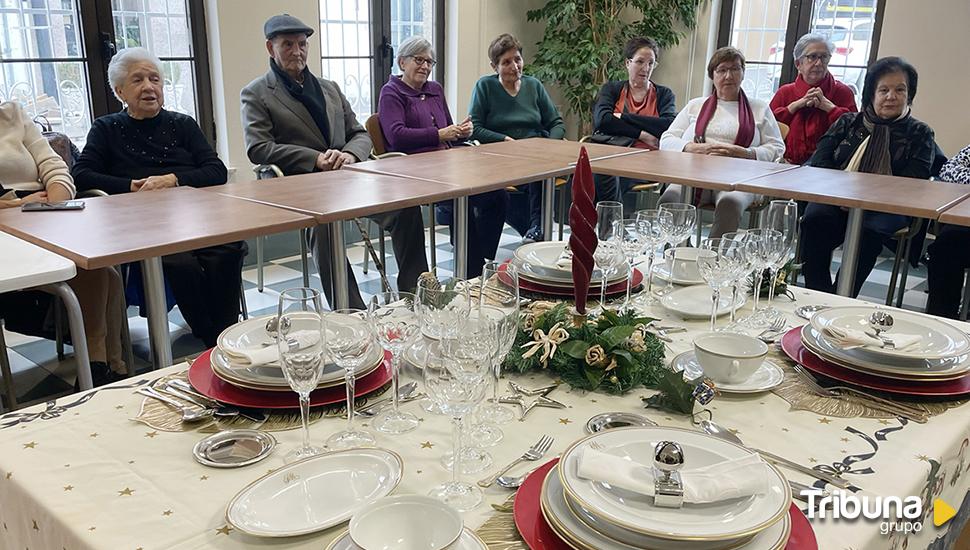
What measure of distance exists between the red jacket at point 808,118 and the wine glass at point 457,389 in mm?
4042

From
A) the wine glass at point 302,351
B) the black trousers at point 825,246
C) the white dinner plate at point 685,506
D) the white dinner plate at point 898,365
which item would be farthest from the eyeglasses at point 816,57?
the wine glass at point 302,351

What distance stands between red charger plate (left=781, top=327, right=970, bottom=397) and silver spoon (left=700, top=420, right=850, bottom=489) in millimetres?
292

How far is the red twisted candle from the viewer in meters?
1.32

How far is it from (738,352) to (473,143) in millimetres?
3584

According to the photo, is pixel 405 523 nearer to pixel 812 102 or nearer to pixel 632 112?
pixel 812 102

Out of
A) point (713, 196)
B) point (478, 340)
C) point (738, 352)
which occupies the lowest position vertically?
point (713, 196)

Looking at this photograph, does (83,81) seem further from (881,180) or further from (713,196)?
(881,180)

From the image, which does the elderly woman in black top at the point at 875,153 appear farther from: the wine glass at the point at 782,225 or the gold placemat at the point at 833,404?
the gold placemat at the point at 833,404

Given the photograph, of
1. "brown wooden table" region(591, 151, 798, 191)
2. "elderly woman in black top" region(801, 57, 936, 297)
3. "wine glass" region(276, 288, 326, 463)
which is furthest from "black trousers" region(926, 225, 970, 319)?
"wine glass" region(276, 288, 326, 463)

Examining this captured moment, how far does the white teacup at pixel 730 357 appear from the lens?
3.95ft

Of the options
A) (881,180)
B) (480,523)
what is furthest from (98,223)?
(881,180)

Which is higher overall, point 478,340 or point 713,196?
point 478,340

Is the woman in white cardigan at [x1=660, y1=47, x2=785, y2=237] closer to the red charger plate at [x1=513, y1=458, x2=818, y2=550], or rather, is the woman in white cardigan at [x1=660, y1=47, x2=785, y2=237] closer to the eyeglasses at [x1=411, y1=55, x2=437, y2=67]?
the eyeglasses at [x1=411, y1=55, x2=437, y2=67]

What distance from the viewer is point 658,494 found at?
842 millimetres
